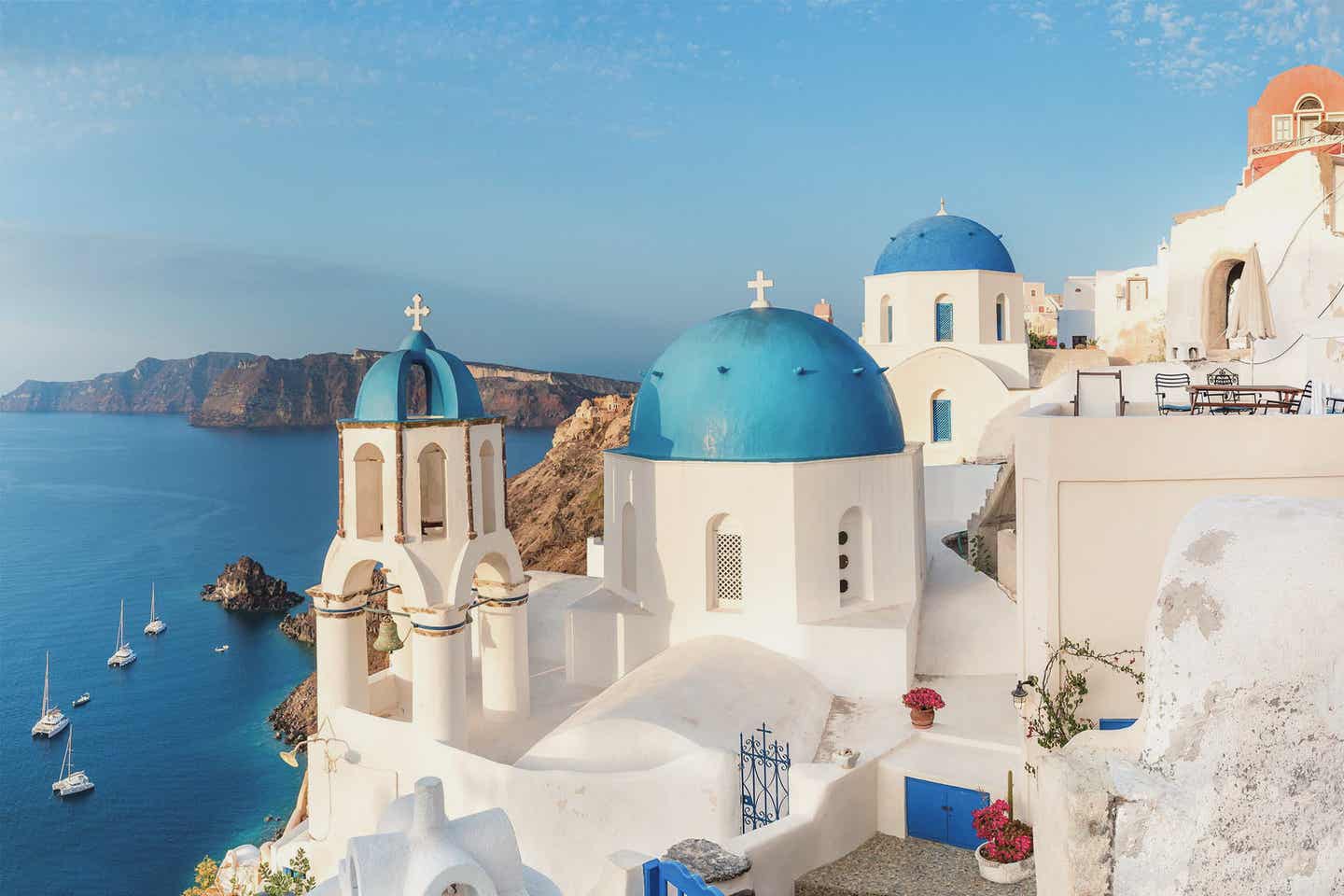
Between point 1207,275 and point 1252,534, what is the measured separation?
18.8m

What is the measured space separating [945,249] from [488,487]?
1638 centimetres

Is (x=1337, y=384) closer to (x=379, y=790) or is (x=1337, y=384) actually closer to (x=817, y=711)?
(x=817, y=711)

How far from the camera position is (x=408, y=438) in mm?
11719

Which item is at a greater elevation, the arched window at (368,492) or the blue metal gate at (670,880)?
the arched window at (368,492)

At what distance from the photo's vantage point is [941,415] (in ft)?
82.7

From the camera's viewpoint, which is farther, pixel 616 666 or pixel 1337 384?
pixel 616 666

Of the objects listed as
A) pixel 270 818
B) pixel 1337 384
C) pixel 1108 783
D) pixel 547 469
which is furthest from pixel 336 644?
pixel 547 469

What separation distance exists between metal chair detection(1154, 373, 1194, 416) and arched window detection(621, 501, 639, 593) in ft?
22.9

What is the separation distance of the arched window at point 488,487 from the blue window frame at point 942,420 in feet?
49.4

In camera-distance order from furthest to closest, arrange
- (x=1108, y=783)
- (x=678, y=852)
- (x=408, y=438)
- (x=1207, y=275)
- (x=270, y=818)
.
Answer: (x=270, y=818) → (x=1207, y=275) → (x=408, y=438) → (x=678, y=852) → (x=1108, y=783)

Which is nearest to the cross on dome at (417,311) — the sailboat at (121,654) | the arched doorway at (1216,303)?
the arched doorway at (1216,303)

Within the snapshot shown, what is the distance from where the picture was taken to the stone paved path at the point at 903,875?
8.27 meters

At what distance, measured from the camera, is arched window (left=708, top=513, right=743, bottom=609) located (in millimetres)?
13703

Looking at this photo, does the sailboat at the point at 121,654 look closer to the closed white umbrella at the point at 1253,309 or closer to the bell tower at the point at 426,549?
the bell tower at the point at 426,549
